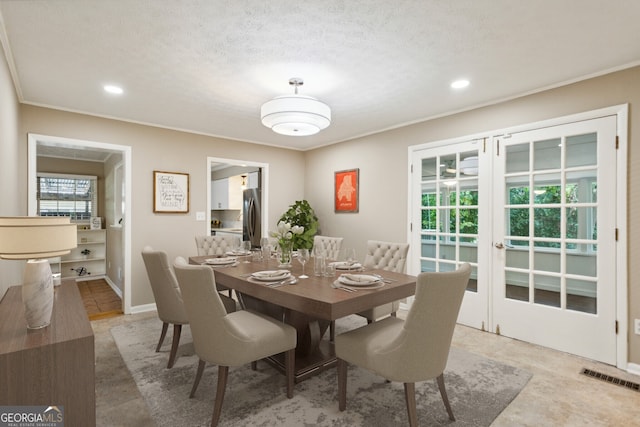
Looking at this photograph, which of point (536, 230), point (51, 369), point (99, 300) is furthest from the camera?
point (99, 300)

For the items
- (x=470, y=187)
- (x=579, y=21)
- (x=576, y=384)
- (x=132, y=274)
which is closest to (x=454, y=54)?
(x=579, y=21)

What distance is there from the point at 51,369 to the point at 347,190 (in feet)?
13.5

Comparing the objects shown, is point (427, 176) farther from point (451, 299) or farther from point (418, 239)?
point (451, 299)

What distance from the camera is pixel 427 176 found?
160 inches

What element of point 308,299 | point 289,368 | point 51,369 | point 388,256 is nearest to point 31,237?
point 51,369

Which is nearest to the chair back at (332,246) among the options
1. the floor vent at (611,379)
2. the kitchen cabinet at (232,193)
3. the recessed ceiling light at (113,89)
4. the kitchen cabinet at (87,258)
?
the floor vent at (611,379)

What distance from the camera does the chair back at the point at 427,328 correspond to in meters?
1.64

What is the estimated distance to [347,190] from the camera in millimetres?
5031

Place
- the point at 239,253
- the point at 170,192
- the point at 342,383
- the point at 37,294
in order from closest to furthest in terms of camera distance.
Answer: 1. the point at 37,294
2. the point at 342,383
3. the point at 239,253
4. the point at 170,192

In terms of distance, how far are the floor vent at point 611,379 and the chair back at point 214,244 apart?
144 inches

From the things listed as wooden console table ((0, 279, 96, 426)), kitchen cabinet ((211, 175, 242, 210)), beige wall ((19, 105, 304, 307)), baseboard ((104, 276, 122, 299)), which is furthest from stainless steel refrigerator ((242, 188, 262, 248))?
wooden console table ((0, 279, 96, 426))

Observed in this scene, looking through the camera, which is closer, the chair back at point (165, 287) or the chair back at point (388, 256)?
the chair back at point (165, 287)

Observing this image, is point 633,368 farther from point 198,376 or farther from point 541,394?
point 198,376

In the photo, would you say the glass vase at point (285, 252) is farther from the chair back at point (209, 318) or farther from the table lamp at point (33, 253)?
the table lamp at point (33, 253)
